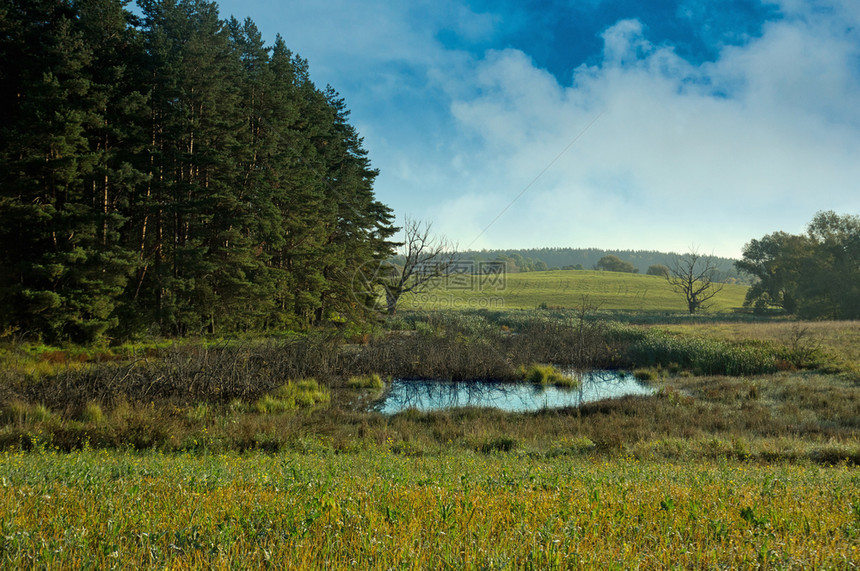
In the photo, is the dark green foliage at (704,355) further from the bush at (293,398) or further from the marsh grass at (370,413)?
the bush at (293,398)

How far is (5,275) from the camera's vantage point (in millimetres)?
21312

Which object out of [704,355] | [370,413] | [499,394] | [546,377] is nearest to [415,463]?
[370,413]

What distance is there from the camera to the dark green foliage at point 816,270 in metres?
56.6

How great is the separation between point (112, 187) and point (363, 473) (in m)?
26.6

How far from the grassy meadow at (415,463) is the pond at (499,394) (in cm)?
93

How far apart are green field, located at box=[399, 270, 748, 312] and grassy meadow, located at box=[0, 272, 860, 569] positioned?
37.1 meters

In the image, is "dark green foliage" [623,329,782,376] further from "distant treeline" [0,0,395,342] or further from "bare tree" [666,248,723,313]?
"bare tree" [666,248,723,313]

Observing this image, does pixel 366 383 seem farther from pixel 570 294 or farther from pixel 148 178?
pixel 570 294

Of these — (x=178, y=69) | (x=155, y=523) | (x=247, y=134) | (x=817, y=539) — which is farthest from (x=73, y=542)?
(x=247, y=134)

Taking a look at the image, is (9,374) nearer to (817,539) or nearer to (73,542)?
(73,542)

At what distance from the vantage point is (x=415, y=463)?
866cm

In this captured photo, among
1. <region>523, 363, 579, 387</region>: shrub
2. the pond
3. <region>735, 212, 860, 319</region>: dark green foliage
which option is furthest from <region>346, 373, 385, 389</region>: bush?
<region>735, 212, 860, 319</region>: dark green foliage

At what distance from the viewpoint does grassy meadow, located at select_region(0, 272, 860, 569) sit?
139 inches

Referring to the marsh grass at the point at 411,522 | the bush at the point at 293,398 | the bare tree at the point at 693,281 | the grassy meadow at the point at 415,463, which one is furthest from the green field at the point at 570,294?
the marsh grass at the point at 411,522
